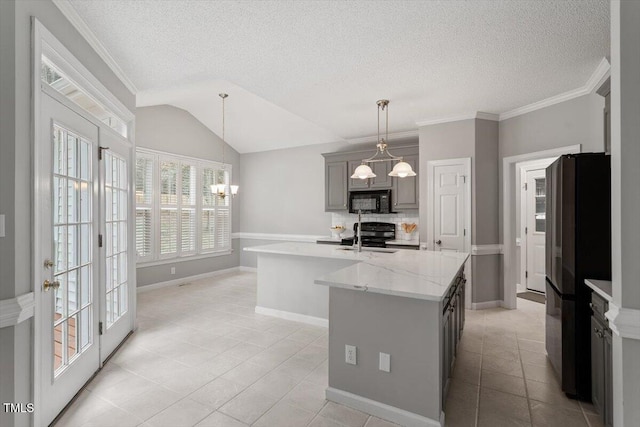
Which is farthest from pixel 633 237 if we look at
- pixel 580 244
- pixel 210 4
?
pixel 210 4

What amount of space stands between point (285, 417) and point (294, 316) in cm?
190

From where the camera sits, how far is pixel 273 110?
554cm

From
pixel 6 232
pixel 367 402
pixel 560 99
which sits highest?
pixel 560 99

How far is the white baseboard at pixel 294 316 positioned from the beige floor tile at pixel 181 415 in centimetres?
179

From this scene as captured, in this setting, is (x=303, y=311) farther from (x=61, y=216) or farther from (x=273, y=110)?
(x=273, y=110)

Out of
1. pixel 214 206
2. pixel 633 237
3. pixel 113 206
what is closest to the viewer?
pixel 633 237

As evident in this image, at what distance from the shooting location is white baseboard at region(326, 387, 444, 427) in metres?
1.95

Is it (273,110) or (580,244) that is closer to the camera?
(580,244)

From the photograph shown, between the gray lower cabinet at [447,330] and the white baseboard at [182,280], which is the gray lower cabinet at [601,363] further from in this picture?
the white baseboard at [182,280]

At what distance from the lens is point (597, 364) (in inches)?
81.1

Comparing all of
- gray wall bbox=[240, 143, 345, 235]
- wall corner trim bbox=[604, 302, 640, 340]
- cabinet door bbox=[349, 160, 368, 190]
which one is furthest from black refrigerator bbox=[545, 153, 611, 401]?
gray wall bbox=[240, 143, 345, 235]

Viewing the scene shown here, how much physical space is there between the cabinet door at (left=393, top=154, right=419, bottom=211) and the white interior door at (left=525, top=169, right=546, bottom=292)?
7.13ft

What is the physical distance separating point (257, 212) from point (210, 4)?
5.35 meters

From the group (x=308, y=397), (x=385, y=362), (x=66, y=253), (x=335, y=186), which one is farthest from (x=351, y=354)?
(x=335, y=186)
